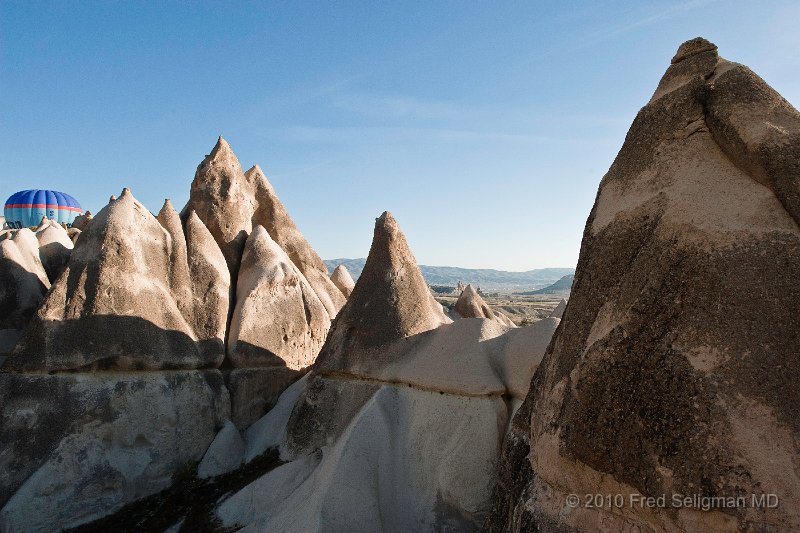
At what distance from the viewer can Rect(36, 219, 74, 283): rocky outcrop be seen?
1035 cm

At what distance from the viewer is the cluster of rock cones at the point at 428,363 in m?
3.18

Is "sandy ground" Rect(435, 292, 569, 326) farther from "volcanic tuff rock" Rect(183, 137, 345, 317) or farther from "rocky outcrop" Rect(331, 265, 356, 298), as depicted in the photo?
"volcanic tuff rock" Rect(183, 137, 345, 317)

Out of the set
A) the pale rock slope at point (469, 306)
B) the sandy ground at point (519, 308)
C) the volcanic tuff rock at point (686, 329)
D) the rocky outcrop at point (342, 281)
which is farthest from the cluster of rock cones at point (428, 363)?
the sandy ground at point (519, 308)

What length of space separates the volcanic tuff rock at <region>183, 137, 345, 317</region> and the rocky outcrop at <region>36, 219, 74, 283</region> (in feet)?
7.98

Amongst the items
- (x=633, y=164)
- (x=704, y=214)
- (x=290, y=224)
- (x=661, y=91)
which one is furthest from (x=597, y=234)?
(x=290, y=224)

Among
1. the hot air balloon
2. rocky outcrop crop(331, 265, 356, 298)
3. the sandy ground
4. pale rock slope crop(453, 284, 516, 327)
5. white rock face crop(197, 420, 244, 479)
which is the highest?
the hot air balloon

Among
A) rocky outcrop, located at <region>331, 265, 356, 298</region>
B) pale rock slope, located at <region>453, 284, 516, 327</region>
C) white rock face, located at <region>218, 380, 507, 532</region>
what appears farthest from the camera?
pale rock slope, located at <region>453, 284, 516, 327</region>

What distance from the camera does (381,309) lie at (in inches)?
307

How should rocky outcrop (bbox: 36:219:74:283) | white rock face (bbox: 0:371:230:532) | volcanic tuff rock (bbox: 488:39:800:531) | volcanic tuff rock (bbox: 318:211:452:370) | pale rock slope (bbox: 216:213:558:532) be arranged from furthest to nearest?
rocky outcrop (bbox: 36:219:74:283) → volcanic tuff rock (bbox: 318:211:452:370) → white rock face (bbox: 0:371:230:532) → pale rock slope (bbox: 216:213:558:532) → volcanic tuff rock (bbox: 488:39:800:531)

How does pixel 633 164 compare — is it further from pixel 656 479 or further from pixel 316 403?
pixel 316 403

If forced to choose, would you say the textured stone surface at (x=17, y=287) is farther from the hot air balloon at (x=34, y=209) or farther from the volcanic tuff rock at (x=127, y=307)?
the hot air balloon at (x=34, y=209)

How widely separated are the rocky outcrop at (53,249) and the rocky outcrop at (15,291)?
550 mm

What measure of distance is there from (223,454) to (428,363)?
3675 mm

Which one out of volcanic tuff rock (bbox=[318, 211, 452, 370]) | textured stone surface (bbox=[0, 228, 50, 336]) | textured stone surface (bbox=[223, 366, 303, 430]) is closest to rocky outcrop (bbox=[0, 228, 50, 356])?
textured stone surface (bbox=[0, 228, 50, 336])
